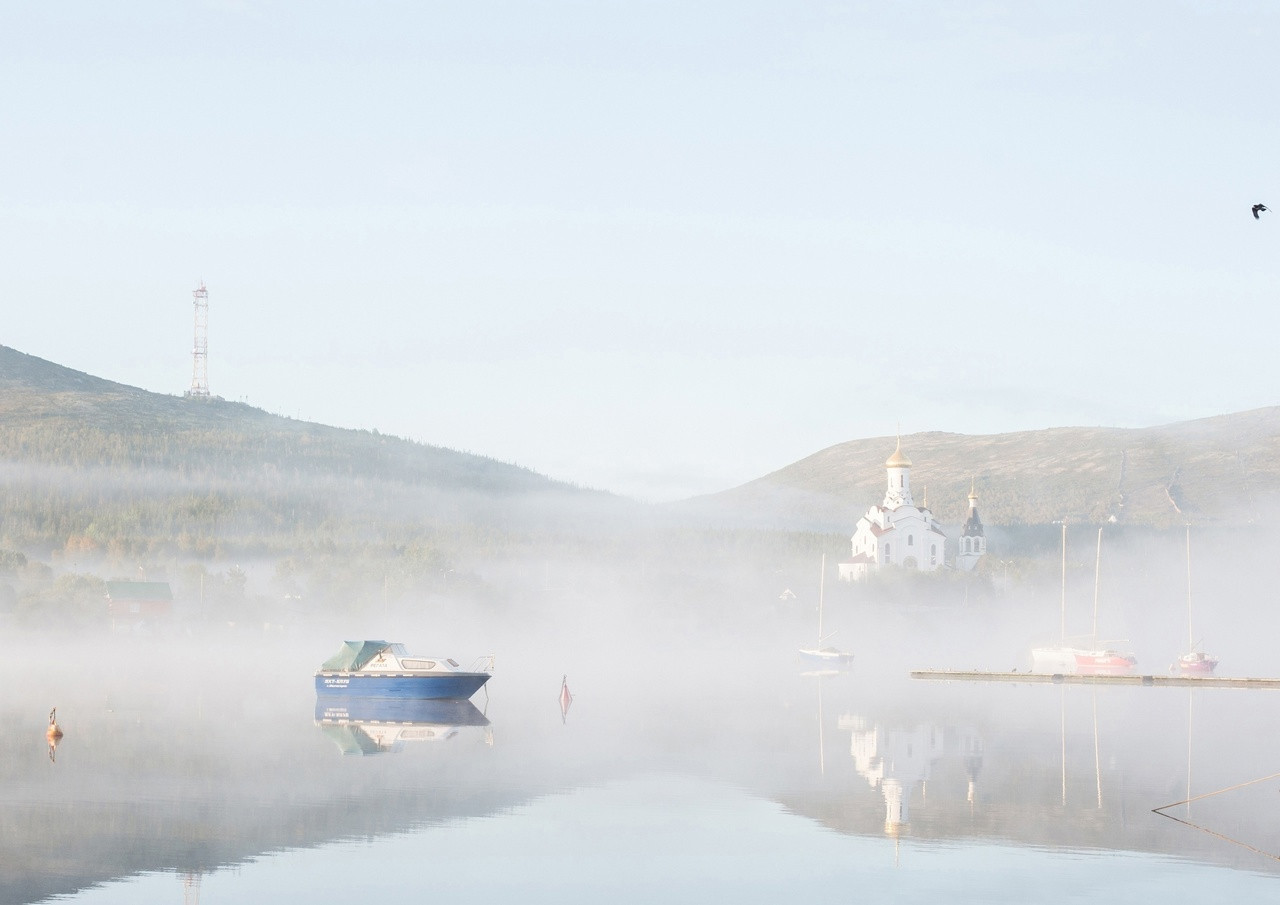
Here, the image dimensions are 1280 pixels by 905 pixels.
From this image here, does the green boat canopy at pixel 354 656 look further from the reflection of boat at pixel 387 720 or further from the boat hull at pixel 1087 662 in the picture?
the boat hull at pixel 1087 662

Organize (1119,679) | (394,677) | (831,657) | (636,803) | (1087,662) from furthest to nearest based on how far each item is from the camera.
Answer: (831,657) < (1087,662) < (1119,679) < (394,677) < (636,803)

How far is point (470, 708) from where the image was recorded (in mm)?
103125

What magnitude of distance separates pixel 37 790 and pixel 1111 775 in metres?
39.2

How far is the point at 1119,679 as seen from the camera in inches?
5037

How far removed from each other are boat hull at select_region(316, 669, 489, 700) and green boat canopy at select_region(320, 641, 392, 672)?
131 cm

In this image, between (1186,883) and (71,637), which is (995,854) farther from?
(71,637)

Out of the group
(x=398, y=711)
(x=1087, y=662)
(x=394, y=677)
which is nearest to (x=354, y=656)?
(x=394, y=677)

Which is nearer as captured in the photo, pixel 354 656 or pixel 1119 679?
pixel 354 656

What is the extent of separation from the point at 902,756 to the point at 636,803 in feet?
60.7

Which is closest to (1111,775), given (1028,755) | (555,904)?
(1028,755)

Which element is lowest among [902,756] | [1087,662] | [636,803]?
[1087,662]

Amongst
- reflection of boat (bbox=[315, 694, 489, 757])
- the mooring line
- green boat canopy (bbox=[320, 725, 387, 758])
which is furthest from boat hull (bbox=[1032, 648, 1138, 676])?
the mooring line

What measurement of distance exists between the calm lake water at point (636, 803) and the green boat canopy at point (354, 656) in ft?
11.8

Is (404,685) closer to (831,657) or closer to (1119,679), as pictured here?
(1119,679)
